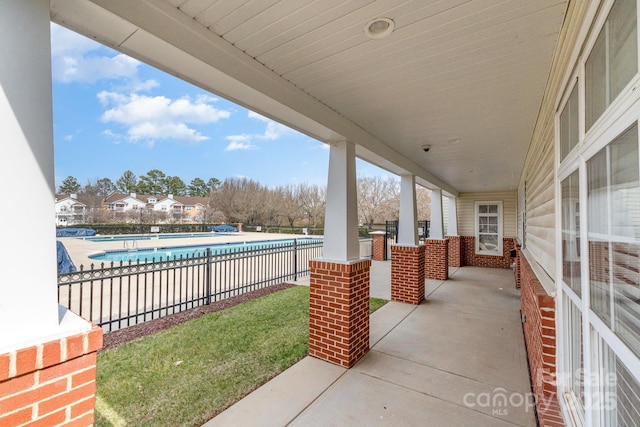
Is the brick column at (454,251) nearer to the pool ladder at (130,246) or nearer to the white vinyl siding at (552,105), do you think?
the white vinyl siding at (552,105)

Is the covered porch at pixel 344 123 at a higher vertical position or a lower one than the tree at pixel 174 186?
lower

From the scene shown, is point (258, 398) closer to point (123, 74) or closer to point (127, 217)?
point (127, 217)

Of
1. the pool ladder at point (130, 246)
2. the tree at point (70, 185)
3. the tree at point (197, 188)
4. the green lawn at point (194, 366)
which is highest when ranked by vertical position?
the tree at point (197, 188)

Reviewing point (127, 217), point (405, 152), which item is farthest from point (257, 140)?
point (405, 152)

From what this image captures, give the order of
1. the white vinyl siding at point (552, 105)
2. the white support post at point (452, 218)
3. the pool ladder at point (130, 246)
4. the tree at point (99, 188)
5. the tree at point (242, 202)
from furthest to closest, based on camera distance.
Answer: the tree at point (242, 202) < the tree at point (99, 188) < the pool ladder at point (130, 246) < the white support post at point (452, 218) < the white vinyl siding at point (552, 105)

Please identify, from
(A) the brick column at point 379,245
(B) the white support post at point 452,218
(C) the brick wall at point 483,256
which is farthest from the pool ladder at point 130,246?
(C) the brick wall at point 483,256

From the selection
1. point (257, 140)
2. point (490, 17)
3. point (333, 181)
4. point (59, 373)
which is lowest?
point (59, 373)

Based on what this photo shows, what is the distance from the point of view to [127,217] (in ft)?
104

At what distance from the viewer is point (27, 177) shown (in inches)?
45.6

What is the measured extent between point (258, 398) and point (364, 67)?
10.2 feet

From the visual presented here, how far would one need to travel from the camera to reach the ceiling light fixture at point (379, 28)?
178 cm

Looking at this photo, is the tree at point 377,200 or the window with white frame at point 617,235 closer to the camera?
the window with white frame at point 617,235

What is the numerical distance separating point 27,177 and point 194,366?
2.75 meters

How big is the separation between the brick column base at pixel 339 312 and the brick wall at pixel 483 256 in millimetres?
8500
